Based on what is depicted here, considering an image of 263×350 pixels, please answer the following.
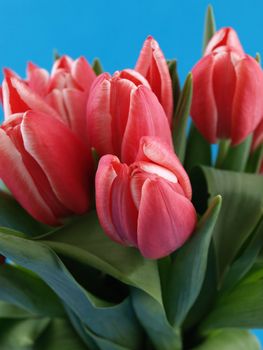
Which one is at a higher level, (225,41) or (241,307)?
(225,41)

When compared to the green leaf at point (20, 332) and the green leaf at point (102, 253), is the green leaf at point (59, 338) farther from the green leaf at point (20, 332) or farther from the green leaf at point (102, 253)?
the green leaf at point (102, 253)

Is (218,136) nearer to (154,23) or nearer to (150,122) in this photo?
(150,122)

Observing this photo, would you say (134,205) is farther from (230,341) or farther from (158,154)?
(230,341)

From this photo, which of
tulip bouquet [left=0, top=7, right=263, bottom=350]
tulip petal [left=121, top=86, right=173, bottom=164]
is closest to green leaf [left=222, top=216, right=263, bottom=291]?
tulip bouquet [left=0, top=7, right=263, bottom=350]

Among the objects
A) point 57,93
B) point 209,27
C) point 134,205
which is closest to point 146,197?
point 134,205

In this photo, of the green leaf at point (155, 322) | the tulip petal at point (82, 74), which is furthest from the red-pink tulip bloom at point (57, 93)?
the green leaf at point (155, 322)

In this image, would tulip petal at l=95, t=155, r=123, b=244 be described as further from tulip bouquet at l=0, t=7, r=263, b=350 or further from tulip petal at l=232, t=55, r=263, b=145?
tulip petal at l=232, t=55, r=263, b=145
